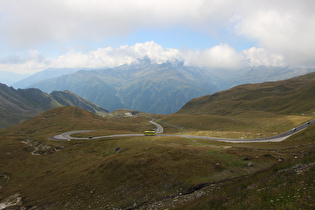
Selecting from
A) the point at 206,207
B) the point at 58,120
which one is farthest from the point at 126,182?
the point at 58,120

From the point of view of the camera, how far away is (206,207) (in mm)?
15906

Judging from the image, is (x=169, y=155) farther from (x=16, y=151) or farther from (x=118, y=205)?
(x=16, y=151)

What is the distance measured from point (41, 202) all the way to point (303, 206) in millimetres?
49377

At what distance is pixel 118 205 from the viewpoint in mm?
27875

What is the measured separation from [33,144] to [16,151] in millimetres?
15939

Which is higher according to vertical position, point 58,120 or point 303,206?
point 58,120

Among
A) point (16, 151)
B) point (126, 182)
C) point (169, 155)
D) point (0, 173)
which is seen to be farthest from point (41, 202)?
point (16, 151)

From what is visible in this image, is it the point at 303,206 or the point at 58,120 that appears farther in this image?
the point at 58,120

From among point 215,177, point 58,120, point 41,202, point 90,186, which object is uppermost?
point 58,120

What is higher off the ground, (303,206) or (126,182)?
(303,206)

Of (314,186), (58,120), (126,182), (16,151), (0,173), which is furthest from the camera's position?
(58,120)

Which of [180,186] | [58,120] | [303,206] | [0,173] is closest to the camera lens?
[303,206]

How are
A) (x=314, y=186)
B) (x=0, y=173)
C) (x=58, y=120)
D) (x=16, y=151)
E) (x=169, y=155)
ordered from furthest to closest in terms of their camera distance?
(x=58, y=120), (x=16, y=151), (x=0, y=173), (x=169, y=155), (x=314, y=186)

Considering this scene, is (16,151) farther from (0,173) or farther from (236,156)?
(236,156)
